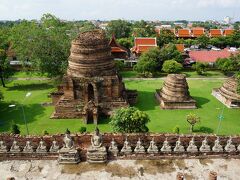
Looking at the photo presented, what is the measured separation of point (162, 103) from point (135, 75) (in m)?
16.6

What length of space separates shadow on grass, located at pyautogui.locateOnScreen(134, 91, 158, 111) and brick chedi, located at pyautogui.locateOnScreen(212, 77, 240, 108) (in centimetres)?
822

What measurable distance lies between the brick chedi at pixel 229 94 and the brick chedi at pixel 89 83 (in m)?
12.2

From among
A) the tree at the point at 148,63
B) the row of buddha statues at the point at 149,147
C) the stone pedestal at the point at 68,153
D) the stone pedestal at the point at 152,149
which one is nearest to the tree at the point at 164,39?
the tree at the point at 148,63

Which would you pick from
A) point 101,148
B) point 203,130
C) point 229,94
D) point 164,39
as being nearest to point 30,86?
point 203,130

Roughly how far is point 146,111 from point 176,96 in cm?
403

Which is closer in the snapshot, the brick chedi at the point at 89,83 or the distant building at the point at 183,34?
the brick chedi at the point at 89,83

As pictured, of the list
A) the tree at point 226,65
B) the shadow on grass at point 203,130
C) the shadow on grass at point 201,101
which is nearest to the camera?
the shadow on grass at point 203,130

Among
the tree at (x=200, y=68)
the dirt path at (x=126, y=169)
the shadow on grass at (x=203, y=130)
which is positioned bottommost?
the shadow on grass at (x=203, y=130)

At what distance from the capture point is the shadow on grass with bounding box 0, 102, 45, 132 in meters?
28.8

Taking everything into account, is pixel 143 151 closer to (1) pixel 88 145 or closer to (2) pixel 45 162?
(1) pixel 88 145

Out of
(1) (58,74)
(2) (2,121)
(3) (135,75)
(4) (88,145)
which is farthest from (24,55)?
(4) (88,145)

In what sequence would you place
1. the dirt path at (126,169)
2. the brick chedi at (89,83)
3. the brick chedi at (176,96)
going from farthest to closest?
the brick chedi at (176,96)
the brick chedi at (89,83)
the dirt path at (126,169)

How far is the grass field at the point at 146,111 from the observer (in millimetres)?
27656

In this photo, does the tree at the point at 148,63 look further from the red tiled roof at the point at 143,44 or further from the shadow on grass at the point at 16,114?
the shadow on grass at the point at 16,114
